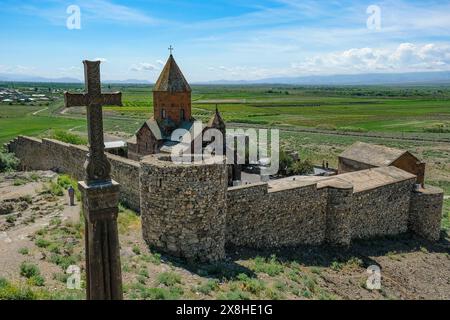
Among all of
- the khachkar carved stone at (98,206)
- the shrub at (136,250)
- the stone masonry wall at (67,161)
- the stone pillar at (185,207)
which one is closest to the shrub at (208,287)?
the stone pillar at (185,207)

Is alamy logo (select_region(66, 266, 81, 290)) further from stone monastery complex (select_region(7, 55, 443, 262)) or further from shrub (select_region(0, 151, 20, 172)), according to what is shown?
shrub (select_region(0, 151, 20, 172))

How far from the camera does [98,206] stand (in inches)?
227

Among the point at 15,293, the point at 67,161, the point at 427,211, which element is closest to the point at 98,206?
the point at 15,293

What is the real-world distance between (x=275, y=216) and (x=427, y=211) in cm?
840

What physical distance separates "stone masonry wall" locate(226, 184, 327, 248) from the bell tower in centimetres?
1384

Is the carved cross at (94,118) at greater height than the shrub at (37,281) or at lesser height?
greater

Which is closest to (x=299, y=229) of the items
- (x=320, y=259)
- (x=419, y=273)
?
(x=320, y=259)

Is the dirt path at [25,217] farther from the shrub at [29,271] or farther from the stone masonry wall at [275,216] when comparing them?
the stone masonry wall at [275,216]

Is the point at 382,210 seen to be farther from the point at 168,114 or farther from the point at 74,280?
the point at 168,114

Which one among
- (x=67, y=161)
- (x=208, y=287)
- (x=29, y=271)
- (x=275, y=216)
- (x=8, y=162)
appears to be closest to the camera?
(x=29, y=271)

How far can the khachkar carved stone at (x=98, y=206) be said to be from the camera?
227 inches

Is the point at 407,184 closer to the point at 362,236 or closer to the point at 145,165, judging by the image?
the point at 362,236

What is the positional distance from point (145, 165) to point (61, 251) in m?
3.26

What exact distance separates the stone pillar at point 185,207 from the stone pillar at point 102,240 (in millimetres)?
5648
